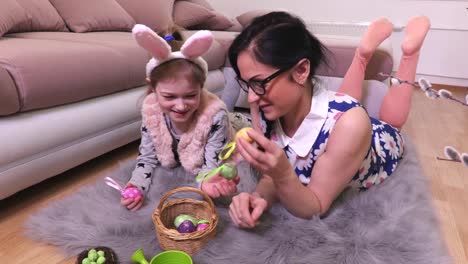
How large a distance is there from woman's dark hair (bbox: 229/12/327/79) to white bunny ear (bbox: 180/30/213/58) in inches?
4.1

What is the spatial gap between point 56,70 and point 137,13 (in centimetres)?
123

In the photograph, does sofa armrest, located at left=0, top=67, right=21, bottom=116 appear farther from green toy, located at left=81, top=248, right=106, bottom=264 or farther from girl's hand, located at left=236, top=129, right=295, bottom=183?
girl's hand, located at left=236, top=129, right=295, bottom=183

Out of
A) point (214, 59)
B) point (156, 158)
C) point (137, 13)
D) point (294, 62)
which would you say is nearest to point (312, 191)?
point (294, 62)

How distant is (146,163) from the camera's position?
4.20 ft

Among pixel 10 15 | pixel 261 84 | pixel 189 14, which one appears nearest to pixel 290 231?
pixel 261 84

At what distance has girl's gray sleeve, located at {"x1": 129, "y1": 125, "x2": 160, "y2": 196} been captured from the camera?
3.92ft

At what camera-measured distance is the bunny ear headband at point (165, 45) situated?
3.29 ft

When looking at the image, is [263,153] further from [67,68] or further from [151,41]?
[67,68]

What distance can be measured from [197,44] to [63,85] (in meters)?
0.45

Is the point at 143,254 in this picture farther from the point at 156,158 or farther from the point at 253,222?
the point at 156,158

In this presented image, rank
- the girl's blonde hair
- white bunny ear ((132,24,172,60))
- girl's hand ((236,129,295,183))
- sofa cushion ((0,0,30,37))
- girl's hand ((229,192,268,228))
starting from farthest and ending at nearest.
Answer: sofa cushion ((0,0,30,37))
the girl's blonde hair
white bunny ear ((132,24,172,60))
girl's hand ((229,192,268,228))
girl's hand ((236,129,295,183))

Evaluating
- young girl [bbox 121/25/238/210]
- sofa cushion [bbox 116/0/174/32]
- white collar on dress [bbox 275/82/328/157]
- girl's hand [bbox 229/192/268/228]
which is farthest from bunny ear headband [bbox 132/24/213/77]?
sofa cushion [bbox 116/0/174/32]

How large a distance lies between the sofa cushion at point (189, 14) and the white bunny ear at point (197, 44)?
148 cm

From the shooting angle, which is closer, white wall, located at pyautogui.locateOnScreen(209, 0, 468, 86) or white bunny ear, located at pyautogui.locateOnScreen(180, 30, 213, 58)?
white bunny ear, located at pyautogui.locateOnScreen(180, 30, 213, 58)
